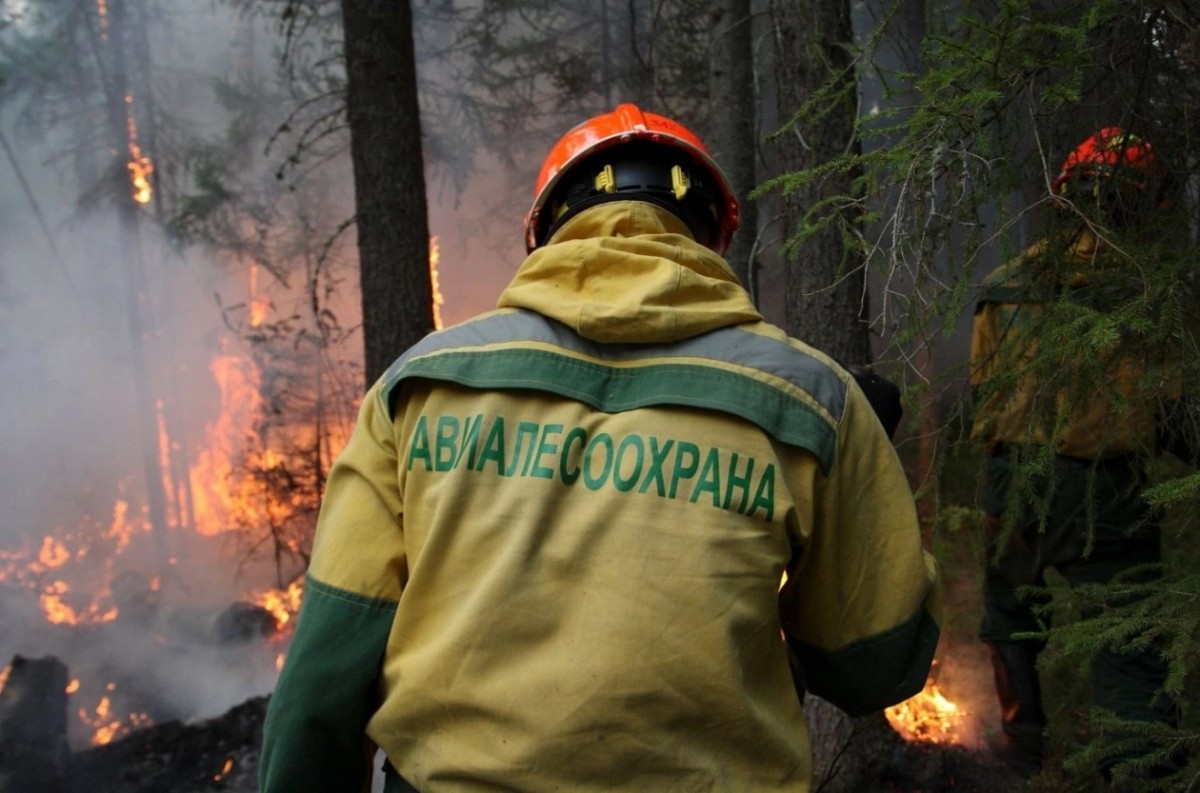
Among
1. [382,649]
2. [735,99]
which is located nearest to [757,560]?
[382,649]

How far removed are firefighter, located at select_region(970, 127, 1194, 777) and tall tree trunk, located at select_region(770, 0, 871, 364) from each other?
652mm

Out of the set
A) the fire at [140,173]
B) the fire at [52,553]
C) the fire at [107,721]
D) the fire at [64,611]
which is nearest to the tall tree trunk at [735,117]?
the fire at [107,721]

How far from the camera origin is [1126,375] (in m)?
2.83

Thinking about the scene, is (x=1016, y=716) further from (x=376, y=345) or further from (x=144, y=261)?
(x=144, y=261)

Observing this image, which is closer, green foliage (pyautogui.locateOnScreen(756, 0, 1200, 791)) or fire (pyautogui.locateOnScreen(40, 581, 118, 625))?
green foliage (pyautogui.locateOnScreen(756, 0, 1200, 791))

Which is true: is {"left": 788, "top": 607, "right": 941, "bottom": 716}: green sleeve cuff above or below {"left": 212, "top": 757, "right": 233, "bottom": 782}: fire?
above

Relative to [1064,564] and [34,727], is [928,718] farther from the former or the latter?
[34,727]

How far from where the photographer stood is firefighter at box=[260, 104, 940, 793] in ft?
4.54

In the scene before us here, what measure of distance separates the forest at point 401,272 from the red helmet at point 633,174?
41cm

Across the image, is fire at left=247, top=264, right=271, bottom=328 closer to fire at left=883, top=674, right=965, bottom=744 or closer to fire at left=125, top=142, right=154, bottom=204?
fire at left=125, top=142, right=154, bottom=204

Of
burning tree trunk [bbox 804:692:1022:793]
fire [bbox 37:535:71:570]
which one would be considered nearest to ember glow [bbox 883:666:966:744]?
burning tree trunk [bbox 804:692:1022:793]

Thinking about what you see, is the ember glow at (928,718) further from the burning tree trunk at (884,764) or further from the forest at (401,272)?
the burning tree trunk at (884,764)

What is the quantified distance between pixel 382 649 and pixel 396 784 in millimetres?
288

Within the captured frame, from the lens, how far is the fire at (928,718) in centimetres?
467
